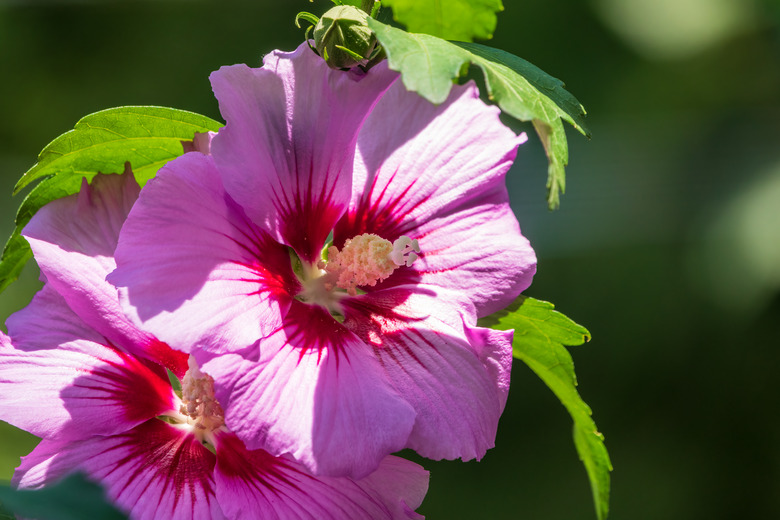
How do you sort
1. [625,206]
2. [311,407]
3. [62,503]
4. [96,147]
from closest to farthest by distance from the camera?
[62,503] < [311,407] < [96,147] < [625,206]

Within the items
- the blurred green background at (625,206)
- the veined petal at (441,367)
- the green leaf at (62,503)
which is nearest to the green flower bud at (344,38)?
the veined petal at (441,367)

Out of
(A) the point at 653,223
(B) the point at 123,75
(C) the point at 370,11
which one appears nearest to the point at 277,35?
(B) the point at 123,75

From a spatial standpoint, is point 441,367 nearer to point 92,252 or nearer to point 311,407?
point 311,407

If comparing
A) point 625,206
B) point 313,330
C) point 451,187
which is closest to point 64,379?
point 313,330

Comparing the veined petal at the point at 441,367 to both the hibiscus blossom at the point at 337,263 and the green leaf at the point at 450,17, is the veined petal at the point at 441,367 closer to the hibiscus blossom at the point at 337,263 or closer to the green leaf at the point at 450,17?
the hibiscus blossom at the point at 337,263

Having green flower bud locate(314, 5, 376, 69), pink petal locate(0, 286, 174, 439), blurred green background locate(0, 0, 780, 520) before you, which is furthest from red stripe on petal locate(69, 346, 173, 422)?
blurred green background locate(0, 0, 780, 520)

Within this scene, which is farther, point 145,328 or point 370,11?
point 370,11

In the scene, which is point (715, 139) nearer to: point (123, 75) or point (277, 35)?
point (277, 35)
